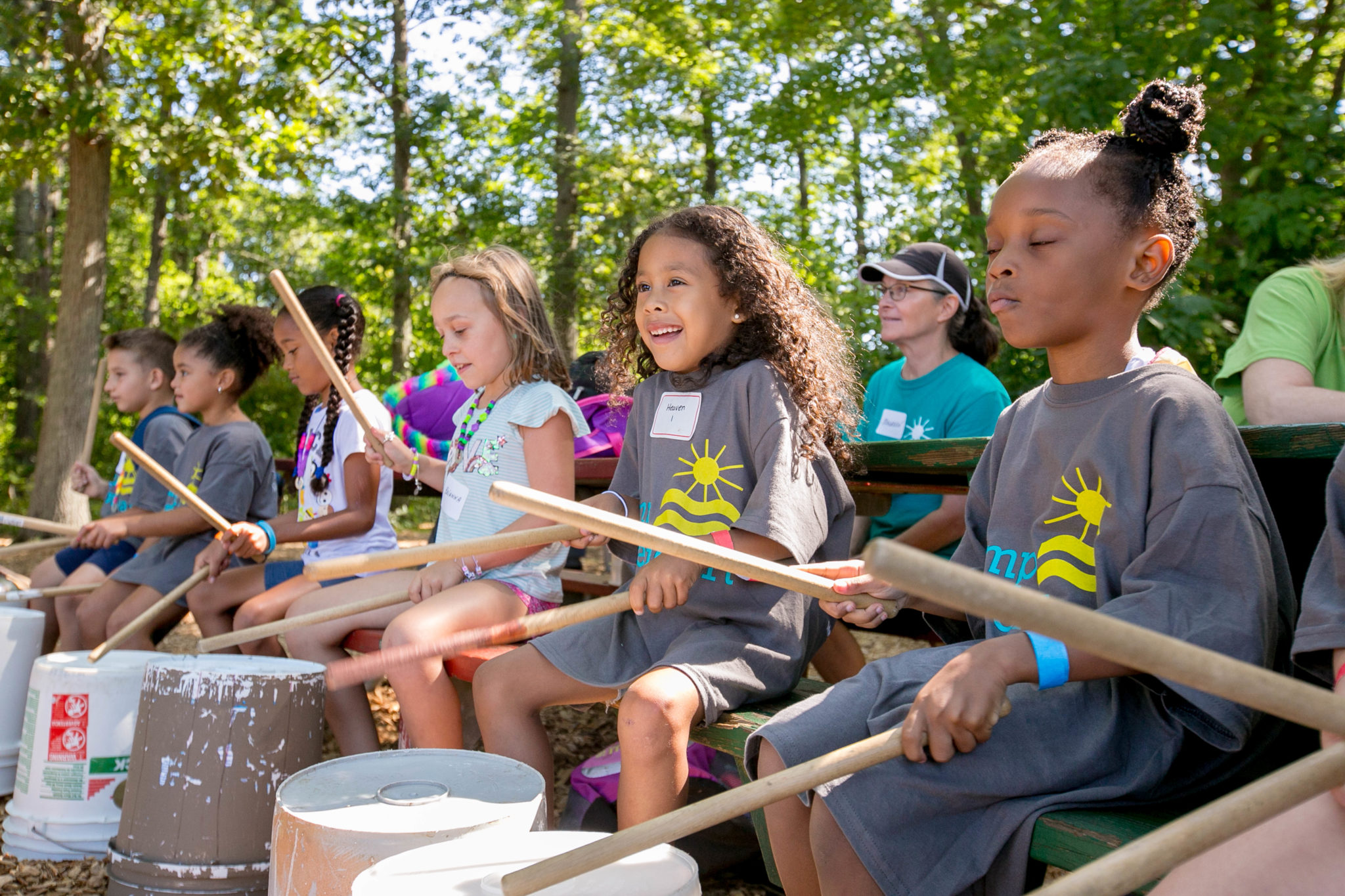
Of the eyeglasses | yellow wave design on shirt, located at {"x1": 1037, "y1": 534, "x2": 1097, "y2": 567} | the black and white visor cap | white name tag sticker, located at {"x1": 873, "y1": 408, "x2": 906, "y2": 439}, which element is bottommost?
yellow wave design on shirt, located at {"x1": 1037, "y1": 534, "x2": 1097, "y2": 567}

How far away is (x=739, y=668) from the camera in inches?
84.0

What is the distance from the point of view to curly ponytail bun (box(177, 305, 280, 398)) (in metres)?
4.26

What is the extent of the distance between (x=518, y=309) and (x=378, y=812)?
1752 millimetres

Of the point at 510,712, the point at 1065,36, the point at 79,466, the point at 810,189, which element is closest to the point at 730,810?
the point at 510,712

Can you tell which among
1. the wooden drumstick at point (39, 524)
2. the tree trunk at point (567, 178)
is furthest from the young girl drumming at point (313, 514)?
the tree trunk at point (567, 178)

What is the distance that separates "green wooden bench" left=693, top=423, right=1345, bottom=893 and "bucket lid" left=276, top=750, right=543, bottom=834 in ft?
1.27

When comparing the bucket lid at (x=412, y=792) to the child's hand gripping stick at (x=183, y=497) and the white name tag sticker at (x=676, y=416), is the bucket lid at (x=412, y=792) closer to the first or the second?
the white name tag sticker at (x=676, y=416)

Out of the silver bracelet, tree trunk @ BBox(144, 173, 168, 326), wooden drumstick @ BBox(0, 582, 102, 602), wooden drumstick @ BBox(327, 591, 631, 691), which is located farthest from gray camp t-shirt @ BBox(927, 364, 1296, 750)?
tree trunk @ BBox(144, 173, 168, 326)

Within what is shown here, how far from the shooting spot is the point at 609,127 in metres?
11.7

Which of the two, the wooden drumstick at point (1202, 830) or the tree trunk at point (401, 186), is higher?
the tree trunk at point (401, 186)

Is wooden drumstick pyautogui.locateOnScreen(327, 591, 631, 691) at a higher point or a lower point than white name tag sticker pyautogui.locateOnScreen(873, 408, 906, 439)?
lower

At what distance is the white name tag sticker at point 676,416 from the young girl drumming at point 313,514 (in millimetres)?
1293

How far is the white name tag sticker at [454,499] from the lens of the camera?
3.03 metres

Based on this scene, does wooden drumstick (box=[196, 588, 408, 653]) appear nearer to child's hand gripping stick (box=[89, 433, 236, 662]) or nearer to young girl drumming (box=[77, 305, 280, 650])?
child's hand gripping stick (box=[89, 433, 236, 662])
